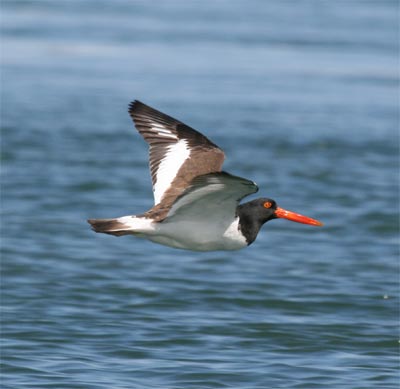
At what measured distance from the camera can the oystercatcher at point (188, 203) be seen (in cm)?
800

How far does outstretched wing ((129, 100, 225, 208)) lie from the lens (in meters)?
8.73

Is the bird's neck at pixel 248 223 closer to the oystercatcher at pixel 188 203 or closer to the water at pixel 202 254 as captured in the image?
the oystercatcher at pixel 188 203

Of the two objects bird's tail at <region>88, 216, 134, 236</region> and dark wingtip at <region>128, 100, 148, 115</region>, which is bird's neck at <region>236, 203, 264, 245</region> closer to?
bird's tail at <region>88, 216, 134, 236</region>

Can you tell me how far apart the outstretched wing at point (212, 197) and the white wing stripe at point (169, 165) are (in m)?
0.57

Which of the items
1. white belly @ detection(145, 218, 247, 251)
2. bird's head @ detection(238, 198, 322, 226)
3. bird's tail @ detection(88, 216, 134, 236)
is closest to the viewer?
bird's tail @ detection(88, 216, 134, 236)

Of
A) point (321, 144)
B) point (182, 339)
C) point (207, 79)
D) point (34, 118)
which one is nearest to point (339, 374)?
point (182, 339)

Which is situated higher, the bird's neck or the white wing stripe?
the white wing stripe

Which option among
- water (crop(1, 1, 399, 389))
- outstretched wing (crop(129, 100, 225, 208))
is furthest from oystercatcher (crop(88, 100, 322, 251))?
water (crop(1, 1, 399, 389))

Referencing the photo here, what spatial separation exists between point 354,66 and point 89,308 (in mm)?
19103

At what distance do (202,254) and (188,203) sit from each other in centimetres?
522

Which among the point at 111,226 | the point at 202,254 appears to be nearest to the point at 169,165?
the point at 111,226

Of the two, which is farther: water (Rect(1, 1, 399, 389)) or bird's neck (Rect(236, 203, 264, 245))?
water (Rect(1, 1, 399, 389))

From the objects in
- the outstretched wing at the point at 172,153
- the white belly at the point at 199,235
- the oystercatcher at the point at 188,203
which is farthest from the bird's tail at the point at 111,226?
the outstretched wing at the point at 172,153

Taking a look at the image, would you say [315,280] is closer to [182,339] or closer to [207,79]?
[182,339]
